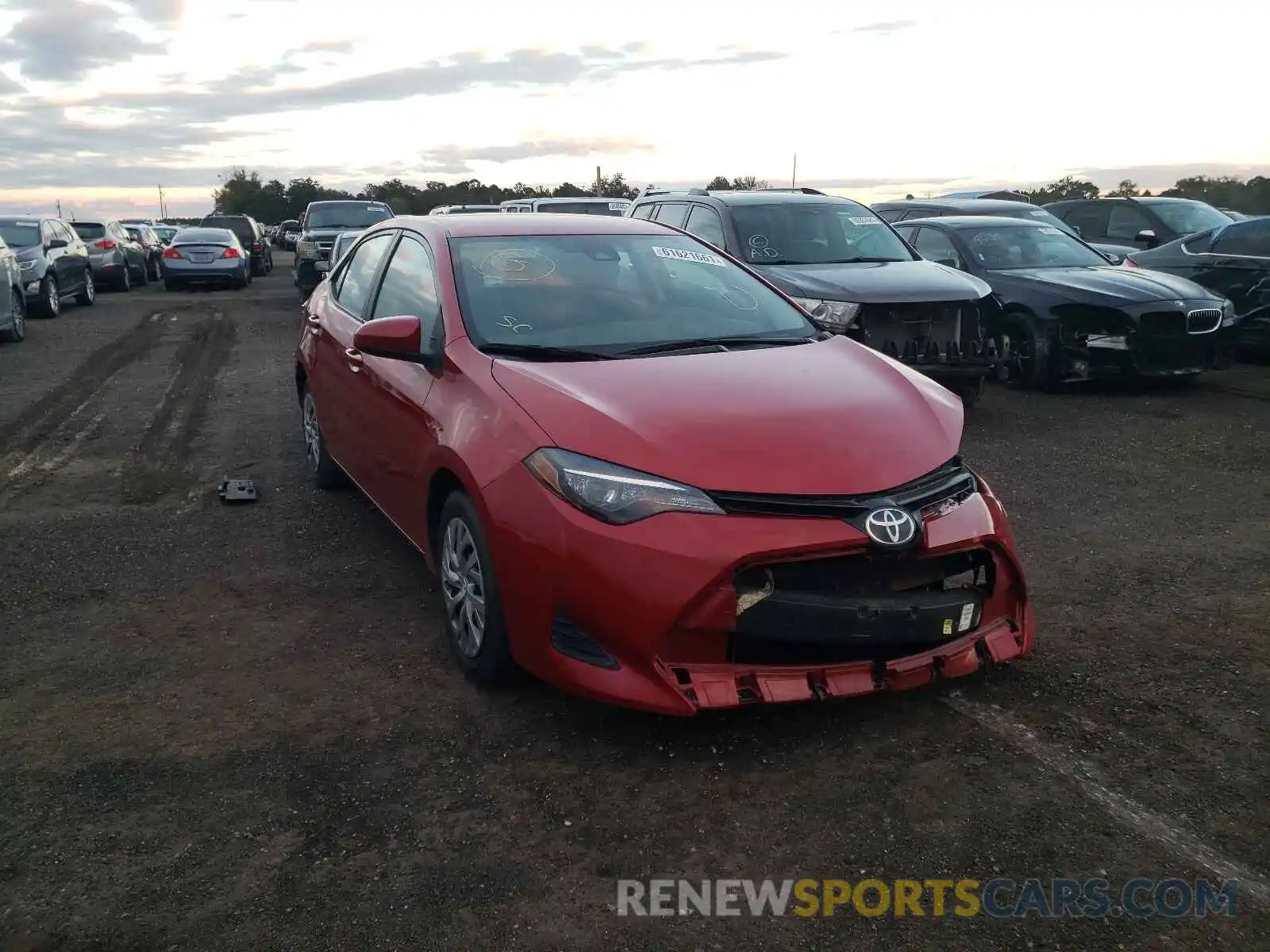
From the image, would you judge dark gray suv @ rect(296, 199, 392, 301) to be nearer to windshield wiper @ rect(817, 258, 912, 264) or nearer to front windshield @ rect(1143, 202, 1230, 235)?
windshield wiper @ rect(817, 258, 912, 264)

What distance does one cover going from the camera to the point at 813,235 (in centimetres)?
950

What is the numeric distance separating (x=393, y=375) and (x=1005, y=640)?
2716mm

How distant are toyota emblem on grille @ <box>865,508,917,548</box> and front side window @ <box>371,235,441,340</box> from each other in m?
2.03

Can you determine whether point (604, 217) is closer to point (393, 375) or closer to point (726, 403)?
point (393, 375)

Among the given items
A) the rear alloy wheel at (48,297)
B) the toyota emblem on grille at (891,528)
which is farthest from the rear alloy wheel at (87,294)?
the toyota emblem on grille at (891,528)

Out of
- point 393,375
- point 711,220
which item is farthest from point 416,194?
point 393,375

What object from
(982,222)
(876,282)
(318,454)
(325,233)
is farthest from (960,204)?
(325,233)

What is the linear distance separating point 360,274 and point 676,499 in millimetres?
3237

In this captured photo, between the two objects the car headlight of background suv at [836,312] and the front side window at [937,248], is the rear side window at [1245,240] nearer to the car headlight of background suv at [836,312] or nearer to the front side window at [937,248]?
the front side window at [937,248]

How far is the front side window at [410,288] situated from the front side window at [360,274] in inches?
8.9

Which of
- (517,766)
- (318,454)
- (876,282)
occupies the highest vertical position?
(876,282)

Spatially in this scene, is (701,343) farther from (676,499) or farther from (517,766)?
(517,766)

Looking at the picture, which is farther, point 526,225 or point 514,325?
point 526,225

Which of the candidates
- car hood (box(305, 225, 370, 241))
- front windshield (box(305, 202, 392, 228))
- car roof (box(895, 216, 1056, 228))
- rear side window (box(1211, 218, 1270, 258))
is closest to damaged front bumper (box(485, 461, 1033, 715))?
car roof (box(895, 216, 1056, 228))
